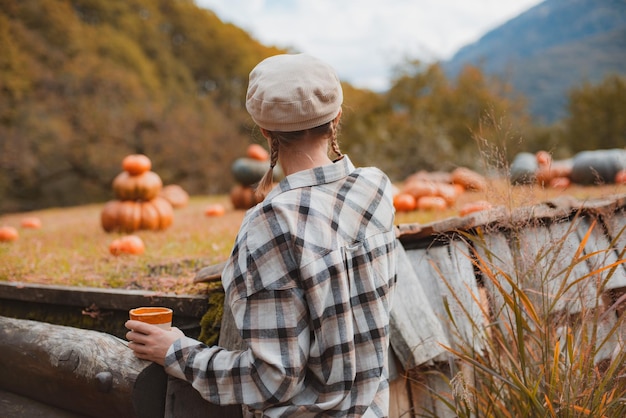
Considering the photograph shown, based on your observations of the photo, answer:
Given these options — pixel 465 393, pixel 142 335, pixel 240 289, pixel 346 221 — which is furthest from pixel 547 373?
pixel 142 335

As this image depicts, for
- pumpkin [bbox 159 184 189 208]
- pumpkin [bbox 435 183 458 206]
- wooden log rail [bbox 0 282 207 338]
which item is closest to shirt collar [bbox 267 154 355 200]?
wooden log rail [bbox 0 282 207 338]

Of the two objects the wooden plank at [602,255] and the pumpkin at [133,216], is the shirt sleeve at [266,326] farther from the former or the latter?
the pumpkin at [133,216]

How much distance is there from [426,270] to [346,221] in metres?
1.44

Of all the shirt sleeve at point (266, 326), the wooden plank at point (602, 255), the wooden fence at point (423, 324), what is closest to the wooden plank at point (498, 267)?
the wooden fence at point (423, 324)

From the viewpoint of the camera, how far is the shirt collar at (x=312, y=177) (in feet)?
5.75

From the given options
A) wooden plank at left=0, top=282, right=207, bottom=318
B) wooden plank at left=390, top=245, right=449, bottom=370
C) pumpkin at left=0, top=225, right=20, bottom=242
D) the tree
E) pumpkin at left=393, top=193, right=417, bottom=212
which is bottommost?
wooden plank at left=390, top=245, right=449, bottom=370

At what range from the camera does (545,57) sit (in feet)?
103

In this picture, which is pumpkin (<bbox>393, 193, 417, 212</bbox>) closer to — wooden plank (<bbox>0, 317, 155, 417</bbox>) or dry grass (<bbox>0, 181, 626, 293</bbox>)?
dry grass (<bbox>0, 181, 626, 293</bbox>)

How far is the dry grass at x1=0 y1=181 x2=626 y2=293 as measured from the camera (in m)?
3.19

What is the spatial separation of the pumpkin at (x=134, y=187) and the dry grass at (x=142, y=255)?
1.39ft

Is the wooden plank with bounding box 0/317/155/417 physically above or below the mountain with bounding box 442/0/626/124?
below

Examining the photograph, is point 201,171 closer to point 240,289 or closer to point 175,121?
point 175,121

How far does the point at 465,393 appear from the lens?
6.95ft

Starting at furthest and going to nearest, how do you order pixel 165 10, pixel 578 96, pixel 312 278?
pixel 578 96 → pixel 165 10 → pixel 312 278
